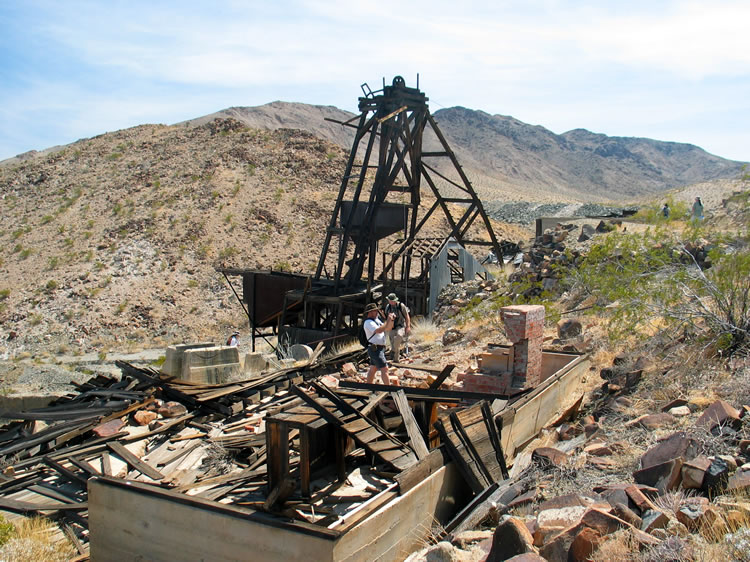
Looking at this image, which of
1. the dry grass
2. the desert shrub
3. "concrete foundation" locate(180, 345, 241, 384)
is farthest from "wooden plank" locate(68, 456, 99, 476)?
the desert shrub

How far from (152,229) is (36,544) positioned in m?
28.8

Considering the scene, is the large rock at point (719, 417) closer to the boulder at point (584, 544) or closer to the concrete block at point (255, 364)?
the boulder at point (584, 544)

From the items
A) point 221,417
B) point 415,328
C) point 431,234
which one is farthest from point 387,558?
point 431,234

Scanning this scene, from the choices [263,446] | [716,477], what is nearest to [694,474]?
[716,477]

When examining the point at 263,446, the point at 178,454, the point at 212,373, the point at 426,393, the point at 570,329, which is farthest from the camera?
the point at 570,329

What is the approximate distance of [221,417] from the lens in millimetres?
10461

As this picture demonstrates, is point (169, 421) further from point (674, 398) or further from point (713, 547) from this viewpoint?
point (713, 547)

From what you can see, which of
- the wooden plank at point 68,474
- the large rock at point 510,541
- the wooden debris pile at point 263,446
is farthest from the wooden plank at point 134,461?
the large rock at point 510,541

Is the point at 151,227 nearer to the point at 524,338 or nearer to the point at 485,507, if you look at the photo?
the point at 524,338

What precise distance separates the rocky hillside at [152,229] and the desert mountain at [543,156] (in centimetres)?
3636

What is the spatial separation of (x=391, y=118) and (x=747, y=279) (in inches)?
409

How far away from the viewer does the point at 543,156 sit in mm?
114500

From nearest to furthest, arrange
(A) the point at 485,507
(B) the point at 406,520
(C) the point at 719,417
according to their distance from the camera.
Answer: (B) the point at 406,520 → (A) the point at 485,507 → (C) the point at 719,417

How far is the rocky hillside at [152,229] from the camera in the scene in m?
27.9
